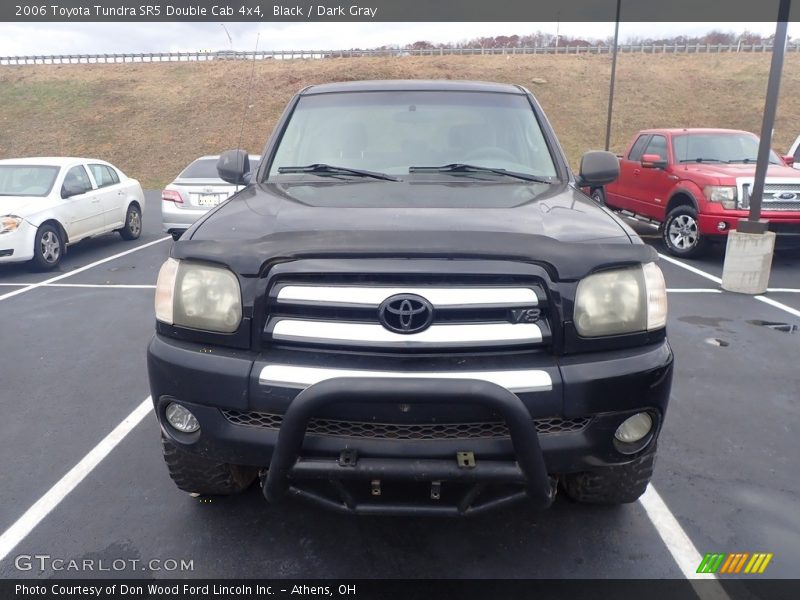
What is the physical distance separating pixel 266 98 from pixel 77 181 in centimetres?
3069

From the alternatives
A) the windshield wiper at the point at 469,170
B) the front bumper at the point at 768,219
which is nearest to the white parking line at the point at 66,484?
the windshield wiper at the point at 469,170

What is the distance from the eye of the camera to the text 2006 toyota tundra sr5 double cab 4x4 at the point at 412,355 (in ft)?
6.49

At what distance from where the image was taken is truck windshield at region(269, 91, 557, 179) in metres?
3.30

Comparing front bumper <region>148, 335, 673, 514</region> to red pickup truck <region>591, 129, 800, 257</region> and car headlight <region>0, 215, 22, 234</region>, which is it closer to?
red pickup truck <region>591, 129, 800, 257</region>

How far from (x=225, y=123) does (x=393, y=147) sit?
3434 cm

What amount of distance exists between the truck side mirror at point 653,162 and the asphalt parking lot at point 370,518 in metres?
4.77

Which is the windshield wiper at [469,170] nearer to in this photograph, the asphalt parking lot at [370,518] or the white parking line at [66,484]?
the asphalt parking lot at [370,518]

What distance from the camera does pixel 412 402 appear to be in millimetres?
1886

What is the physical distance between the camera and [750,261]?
6824 millimetres

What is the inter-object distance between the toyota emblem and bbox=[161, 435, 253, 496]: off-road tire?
109 centimetres

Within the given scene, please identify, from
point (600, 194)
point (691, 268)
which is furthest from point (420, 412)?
point (600, 194)

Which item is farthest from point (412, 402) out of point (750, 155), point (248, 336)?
point (750, 155)

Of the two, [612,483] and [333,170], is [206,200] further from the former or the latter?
[612,483]

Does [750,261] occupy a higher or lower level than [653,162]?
lower
